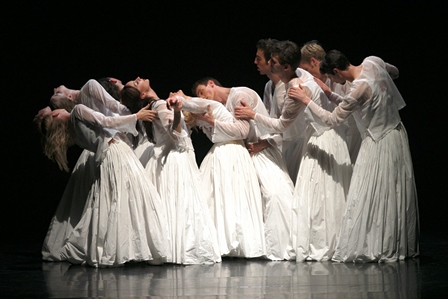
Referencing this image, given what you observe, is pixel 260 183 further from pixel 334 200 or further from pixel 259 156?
pixel 334 200

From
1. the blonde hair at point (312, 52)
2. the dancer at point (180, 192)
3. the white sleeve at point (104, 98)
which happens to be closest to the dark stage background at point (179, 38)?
the blonde hair at point (312, 52)

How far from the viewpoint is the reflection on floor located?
14.6 feet

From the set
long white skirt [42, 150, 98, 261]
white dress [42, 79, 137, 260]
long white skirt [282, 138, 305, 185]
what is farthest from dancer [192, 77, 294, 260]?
long white skirt [42, 150, 98, 261]

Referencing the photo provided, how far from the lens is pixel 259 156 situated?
614 centimetres

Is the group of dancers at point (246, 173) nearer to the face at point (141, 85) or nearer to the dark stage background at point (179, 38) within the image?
the face at point (141, 85)

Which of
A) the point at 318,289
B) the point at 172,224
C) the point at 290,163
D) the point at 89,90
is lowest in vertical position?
the point at 318,289

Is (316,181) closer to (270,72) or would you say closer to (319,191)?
(319,191)

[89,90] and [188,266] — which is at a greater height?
[89,90]

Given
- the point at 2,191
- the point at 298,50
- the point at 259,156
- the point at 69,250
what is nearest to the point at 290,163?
the point at 259,156

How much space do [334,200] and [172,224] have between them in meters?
1.17

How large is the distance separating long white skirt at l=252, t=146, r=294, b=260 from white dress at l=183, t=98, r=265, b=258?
0.05m

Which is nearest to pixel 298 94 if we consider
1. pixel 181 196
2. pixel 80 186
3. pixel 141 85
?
pixel 181 196

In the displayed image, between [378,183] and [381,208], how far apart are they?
0.17 m

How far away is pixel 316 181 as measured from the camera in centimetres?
577
